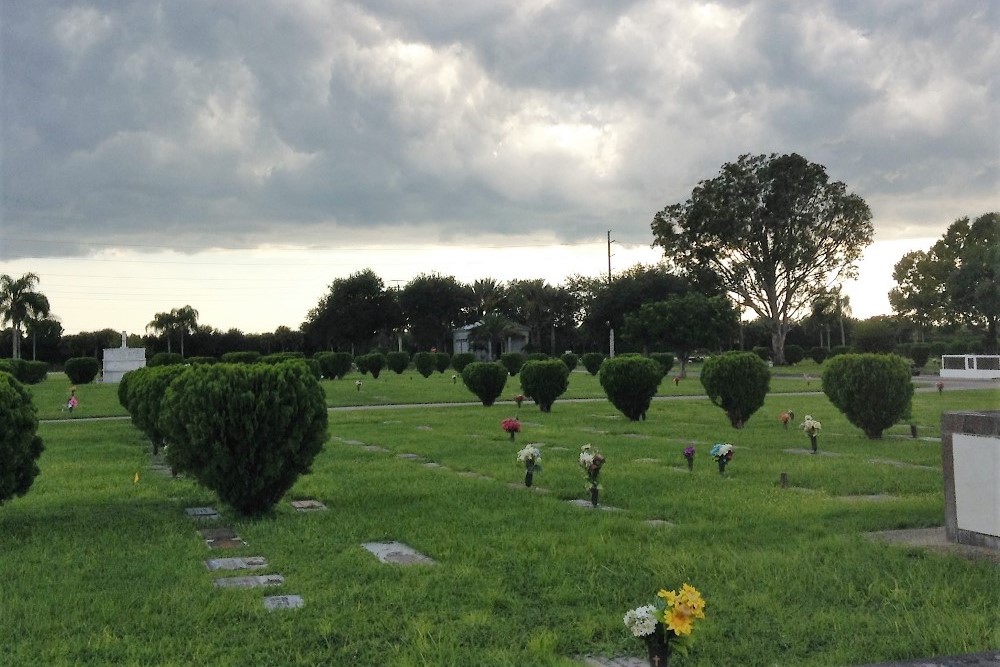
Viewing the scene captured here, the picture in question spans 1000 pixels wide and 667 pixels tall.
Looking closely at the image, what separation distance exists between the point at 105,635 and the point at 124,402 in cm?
1352

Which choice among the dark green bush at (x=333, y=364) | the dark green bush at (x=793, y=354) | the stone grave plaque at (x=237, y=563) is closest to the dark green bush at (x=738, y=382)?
the stone grave plaque at (x=237, y=563)

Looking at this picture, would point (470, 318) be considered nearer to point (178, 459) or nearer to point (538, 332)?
point (538, 332)

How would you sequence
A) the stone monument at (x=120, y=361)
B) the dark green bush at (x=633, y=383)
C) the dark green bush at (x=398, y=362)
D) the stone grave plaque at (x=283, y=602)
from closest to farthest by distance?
the stone grave plaque at (x=283, y=602) → the dark green bush at (x=633, y=383) → the stone monument at (x=120, y=361) → the dark green bush at (x=398, y=362)

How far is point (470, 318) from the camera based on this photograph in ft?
247

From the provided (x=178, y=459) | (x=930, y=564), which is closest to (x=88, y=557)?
(x=178, y=459)

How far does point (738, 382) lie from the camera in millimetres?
15406

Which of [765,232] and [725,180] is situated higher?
[725,180]

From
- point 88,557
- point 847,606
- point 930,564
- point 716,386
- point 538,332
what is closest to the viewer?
point 847,606

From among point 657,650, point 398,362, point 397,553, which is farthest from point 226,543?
point 398,362

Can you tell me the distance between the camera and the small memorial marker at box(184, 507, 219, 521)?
24.1ft

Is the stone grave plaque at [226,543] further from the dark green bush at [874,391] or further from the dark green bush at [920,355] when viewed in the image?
the dark green bush at [920,355]

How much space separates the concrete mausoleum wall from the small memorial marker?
5.66 metres

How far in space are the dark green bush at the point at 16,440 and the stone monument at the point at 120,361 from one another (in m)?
32.1

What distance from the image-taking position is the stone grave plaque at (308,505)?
7.68m
